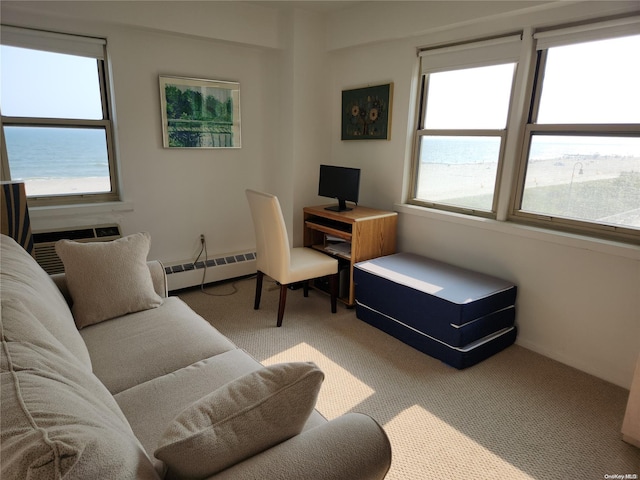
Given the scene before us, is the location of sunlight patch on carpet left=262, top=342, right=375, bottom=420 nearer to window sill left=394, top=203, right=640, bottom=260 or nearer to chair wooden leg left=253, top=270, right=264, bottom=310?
chair wooden leg left=253, top=270, right=264, bottom=310

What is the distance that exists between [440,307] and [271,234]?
123cm

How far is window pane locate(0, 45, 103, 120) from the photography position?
8.60ft

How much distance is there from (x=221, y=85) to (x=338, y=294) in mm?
2046

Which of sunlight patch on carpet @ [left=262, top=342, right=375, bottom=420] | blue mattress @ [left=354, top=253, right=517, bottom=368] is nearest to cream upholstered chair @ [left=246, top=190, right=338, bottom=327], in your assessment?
blue mattress @ [left=354, top=253, right=517, bottom=368]

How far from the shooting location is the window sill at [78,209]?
278cm

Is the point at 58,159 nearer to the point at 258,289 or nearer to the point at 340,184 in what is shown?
the point at 258,289

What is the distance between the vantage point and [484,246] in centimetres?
277

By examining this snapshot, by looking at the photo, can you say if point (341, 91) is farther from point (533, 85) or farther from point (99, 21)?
point (99, 21)

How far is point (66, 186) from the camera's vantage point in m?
2.96

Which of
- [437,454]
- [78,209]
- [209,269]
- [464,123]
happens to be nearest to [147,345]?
[437,454]

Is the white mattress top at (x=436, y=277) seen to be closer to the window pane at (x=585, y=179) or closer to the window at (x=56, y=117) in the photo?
the window pane at (x=585, y=179)

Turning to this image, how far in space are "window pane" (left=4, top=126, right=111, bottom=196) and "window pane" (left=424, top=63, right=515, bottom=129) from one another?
2577 mm

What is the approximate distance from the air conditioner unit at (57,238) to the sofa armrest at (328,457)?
247 cm

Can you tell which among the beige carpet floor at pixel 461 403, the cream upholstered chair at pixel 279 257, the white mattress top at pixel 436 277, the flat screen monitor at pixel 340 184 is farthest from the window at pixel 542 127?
the cream upholstered chair at pixel 279 257
